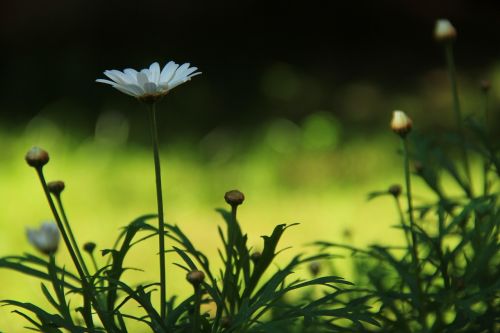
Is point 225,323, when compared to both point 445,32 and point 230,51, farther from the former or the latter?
point 230,51

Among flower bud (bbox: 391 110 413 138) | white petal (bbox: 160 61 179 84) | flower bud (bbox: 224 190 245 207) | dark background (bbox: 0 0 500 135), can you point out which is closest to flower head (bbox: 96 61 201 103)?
white petal (bbox: 160 61 179 84)

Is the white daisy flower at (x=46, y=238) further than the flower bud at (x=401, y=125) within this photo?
Yes

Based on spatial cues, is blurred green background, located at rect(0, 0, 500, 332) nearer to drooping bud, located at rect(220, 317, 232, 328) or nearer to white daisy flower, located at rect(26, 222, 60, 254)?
white daisy flower, located at rect(26, 222, 60, 254)

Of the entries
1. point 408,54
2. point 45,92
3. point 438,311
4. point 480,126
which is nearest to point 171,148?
point 45,92

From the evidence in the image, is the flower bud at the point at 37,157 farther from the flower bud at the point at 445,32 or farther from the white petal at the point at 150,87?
the flower bud at the point at 445,32

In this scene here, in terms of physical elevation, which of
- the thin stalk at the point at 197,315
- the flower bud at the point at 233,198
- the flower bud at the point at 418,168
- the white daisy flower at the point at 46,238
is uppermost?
the flower bud at the point at 418,168

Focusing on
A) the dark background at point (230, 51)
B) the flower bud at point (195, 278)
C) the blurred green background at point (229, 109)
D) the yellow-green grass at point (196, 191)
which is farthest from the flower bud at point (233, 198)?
the dark background at point (230, 51)

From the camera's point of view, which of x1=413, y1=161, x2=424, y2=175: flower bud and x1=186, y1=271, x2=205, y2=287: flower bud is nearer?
x1=186, y1=271, x2=205, y2=287: flower bud

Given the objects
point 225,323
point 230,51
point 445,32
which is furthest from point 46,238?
point 230,51
